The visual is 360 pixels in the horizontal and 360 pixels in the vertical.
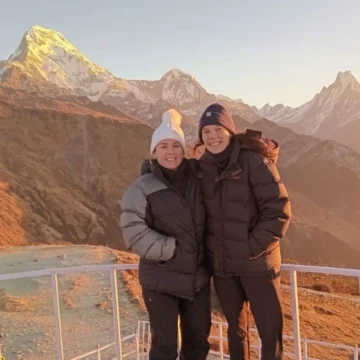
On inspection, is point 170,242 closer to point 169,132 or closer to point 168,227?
point 168,227

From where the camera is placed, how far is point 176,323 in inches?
106

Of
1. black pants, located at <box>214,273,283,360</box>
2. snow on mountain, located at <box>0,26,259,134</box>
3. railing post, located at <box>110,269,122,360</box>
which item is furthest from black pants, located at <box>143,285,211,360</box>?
snow on mountain, located at <box>0,26,259,134</box>

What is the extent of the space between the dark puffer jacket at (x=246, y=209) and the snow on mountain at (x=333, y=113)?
6255 inches

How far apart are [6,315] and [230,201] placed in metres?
13.3

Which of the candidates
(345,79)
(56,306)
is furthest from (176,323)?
(345,79)

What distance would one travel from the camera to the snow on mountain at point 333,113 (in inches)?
6314

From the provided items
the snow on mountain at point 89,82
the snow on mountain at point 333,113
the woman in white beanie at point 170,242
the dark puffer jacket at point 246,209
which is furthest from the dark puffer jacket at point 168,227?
the snow on mountain at point 333,113

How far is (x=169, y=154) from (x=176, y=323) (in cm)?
101

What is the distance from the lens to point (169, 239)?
257 cm

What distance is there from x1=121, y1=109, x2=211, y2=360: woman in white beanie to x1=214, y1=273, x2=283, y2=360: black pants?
0.14 meters

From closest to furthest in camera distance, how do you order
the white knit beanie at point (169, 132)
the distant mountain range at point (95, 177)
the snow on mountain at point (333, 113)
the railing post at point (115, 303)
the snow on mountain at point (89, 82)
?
the white knit beanie at point (169, 132) → the railing post at point (115, 303) → the distant mountain range at point (95, 177) → the snow on mountain at point (89, 82) → the snow on mountain at point (333, 113)

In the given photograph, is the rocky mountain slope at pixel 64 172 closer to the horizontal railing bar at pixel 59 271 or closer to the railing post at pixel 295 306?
the horizontal railing bar at pixel 59 271

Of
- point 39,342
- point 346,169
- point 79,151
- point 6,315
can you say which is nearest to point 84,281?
Answer: point 6,315

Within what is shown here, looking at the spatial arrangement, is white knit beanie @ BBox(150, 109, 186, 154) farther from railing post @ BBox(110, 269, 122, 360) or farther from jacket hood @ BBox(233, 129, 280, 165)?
railing post @ BBox(110, 269, 122, 360)
